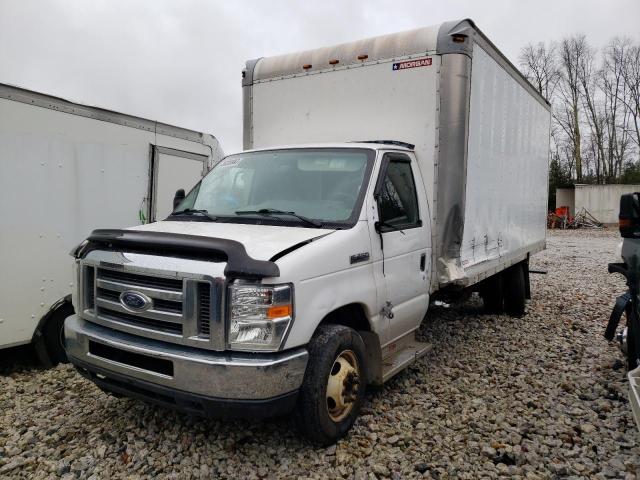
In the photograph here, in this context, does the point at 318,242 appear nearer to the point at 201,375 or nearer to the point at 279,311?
the point at 279,311

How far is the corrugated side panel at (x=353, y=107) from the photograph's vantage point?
4.98 meters

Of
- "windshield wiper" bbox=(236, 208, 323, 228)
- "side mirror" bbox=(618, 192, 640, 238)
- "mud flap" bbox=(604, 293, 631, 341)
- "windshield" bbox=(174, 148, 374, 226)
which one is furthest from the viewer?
"mud flap" bbox=(604, 293, 631, 341)

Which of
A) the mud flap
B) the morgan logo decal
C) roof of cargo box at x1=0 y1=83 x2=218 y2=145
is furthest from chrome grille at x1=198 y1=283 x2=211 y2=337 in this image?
the mud flap

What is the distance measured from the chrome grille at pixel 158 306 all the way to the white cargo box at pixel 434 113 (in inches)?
103

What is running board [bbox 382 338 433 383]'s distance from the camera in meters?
4.25

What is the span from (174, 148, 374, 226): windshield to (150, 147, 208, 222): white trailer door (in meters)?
2.14

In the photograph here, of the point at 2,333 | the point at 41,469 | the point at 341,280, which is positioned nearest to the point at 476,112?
the point at 341,280

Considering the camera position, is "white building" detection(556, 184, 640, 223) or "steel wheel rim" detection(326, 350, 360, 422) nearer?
"steel wheel rim" detection(326, 350, 360, 422)

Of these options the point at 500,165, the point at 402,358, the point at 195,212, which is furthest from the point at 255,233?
the point at 500,165

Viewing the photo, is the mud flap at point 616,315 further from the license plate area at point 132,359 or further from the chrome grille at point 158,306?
the license plate area at point 132,359

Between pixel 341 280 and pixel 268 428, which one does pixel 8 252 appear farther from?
pixel 341 280

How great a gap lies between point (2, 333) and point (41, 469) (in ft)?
6.85

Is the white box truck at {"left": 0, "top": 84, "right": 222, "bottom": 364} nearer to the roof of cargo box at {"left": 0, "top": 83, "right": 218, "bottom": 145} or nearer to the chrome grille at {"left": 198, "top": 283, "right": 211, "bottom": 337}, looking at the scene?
the roof of cargo box at {"left": 0, "top": 83, "right": 218, "bottom": 145}

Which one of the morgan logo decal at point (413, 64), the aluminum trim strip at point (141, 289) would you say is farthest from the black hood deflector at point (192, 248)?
the morgan logo decal at point (413, 64)
